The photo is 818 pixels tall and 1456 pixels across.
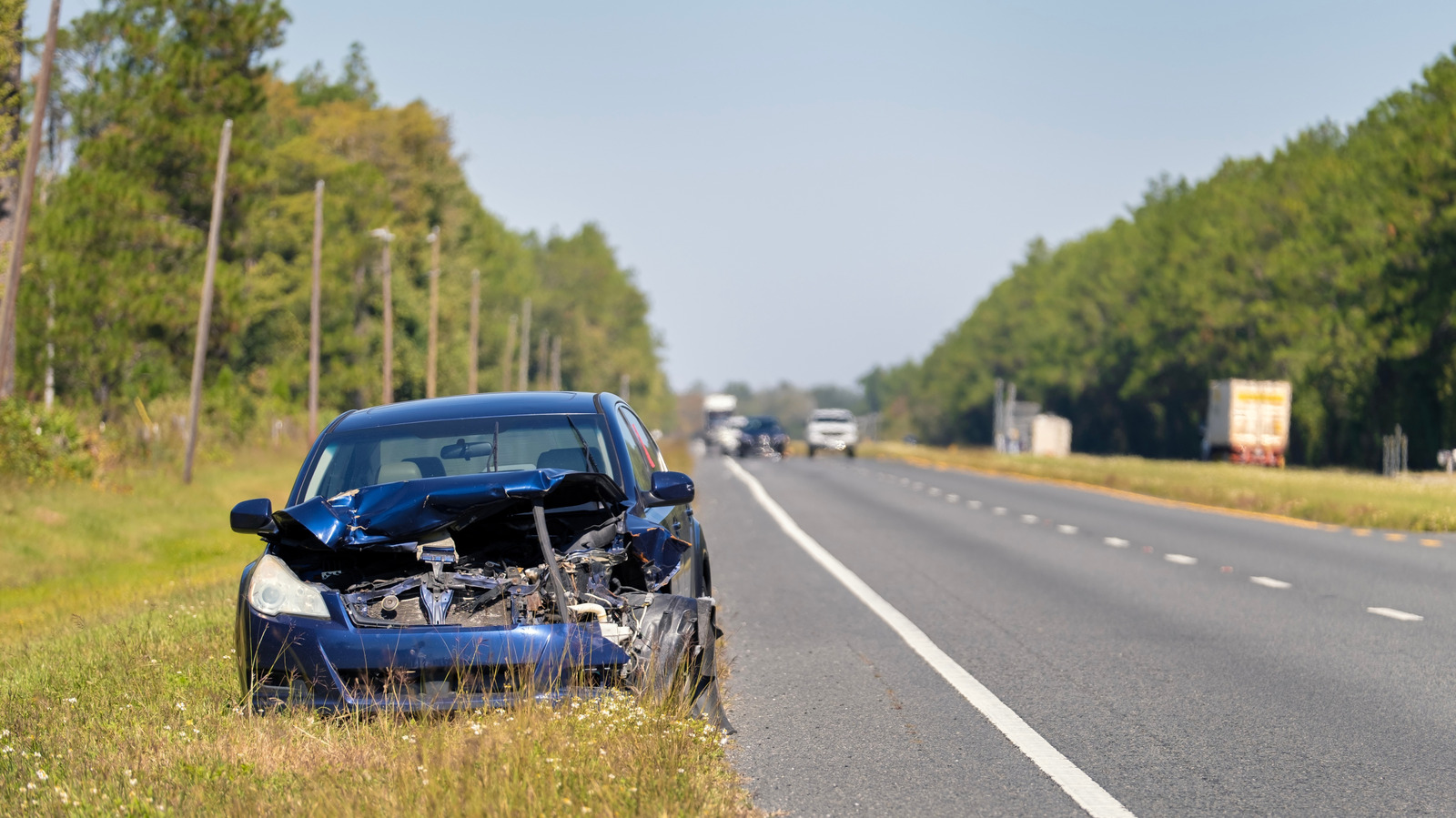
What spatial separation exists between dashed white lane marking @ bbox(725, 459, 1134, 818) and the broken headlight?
3.11 m

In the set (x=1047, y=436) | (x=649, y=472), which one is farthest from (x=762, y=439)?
(x=649, y=472)

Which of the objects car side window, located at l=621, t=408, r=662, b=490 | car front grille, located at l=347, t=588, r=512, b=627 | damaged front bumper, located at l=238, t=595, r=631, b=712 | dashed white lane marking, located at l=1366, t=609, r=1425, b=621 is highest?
car side window, located at l=621, t=408, r=662, b=490

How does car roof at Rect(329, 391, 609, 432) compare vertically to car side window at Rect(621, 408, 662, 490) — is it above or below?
above

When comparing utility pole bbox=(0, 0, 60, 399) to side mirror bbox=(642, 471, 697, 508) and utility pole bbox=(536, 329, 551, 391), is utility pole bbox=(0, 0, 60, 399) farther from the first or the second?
utility pole bbox=(536, 329, 551, 391)

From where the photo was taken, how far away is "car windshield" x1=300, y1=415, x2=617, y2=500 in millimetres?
7543

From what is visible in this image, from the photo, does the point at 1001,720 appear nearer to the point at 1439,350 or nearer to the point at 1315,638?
the point at 1315,638

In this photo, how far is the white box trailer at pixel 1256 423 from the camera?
55.4m

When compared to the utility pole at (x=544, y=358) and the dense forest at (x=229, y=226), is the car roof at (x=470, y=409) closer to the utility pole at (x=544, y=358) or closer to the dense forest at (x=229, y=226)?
the dense forest at (x=229, y=226)

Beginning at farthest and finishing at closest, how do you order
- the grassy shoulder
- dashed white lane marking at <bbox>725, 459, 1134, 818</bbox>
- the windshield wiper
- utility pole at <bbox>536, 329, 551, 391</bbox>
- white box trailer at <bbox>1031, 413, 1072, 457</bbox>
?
utility pole at <bbox>536, 329, 551, 391</bbox> < white box trailer at <bbox>1031, 413, 1072, 457</bbox> < the grassy shoulder < the windshield wiper < dashed white lane marking at <bbox>725, 459, 1134, 818</bbox>

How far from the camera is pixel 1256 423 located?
182ft

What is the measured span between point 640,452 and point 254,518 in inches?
88.3

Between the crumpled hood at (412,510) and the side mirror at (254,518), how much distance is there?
0.73 ft

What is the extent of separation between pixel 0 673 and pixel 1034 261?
153289 mm

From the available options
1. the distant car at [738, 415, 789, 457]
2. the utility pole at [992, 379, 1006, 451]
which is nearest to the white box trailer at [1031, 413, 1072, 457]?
the distant car at [738, 415, 789, 457]
